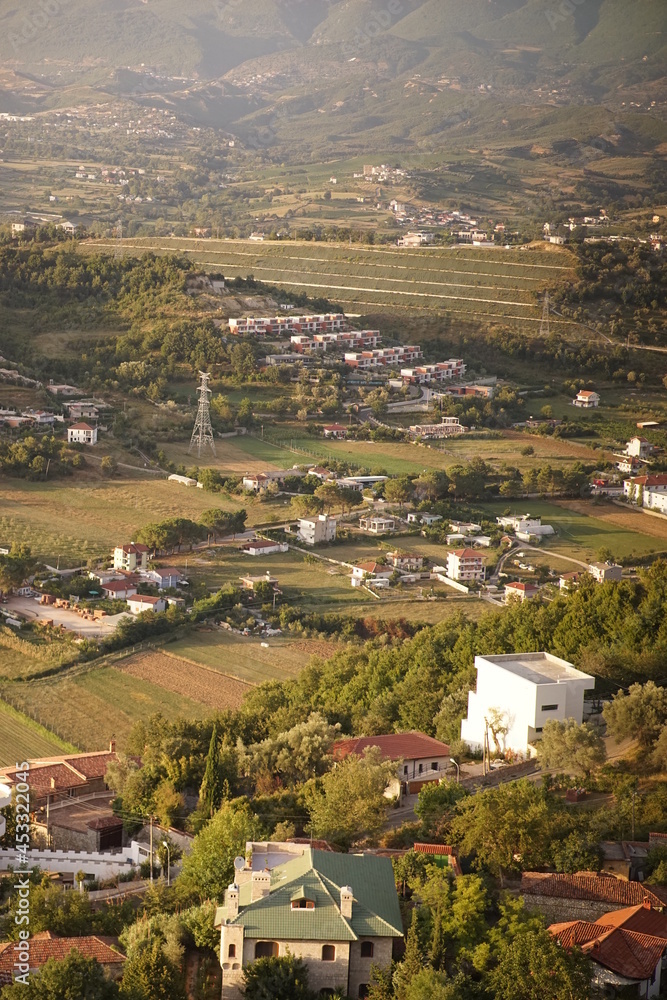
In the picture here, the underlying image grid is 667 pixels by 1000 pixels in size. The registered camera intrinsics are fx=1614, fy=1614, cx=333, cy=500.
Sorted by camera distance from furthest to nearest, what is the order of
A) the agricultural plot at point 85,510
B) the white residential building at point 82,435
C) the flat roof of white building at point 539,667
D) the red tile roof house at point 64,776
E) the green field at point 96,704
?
the white residential building at point 82,435 → the agricultural plot at point 85,510 → the green field at point 96,704 → the flat roof of white building at point 539,667 → the red tile roof house at point 64,776

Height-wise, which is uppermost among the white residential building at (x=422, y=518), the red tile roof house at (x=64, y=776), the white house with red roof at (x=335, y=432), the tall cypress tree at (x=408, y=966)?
the tall cypress tree at (x=408, y=966)

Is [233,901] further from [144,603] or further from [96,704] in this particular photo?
[144,603]

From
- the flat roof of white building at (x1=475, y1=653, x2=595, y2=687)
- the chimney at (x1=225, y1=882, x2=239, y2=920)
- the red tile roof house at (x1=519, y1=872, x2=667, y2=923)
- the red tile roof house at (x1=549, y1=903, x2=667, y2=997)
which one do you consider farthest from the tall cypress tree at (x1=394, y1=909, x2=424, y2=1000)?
the flat roof of white building at (x1=475, y1=653, x2=595, y2=687)

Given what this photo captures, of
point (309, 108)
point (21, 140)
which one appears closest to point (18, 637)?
point (21, 140)

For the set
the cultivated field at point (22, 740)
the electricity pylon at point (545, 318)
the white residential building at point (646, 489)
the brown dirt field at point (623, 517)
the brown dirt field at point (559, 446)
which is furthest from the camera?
the electricity pylon at point (545, 318)

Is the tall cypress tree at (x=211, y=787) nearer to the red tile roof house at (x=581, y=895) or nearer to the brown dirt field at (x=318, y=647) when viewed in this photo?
the red tile roof house at (x=581, y=895)

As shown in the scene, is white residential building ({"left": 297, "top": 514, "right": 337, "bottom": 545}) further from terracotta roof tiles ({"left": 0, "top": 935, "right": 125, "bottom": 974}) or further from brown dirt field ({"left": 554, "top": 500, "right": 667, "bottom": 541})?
terracotta roof tiles ({"left": 0, "top": 935, "right": 125, "bottom": 974})

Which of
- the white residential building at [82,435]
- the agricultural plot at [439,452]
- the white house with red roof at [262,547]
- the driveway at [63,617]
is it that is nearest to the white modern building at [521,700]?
the driveway at [63,617]
